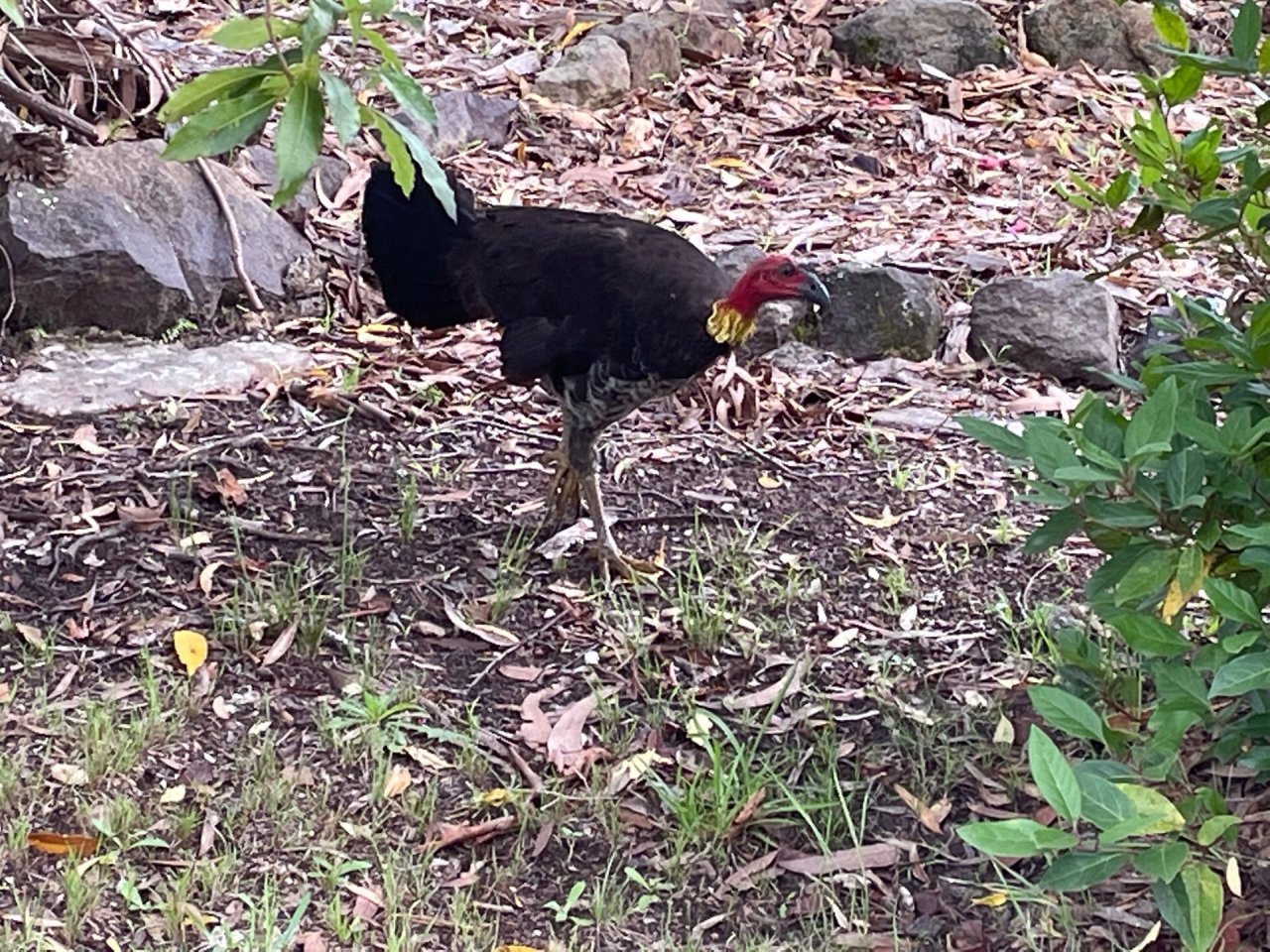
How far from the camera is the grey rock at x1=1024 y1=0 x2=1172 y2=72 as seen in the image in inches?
368

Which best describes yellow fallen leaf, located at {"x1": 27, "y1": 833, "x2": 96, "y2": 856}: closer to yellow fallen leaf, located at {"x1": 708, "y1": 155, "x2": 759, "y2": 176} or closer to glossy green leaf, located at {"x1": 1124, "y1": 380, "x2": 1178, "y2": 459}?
glossy green leaf, located at {"x1": 1124, "y1": 380, "x2": 1178, "y2": 459}

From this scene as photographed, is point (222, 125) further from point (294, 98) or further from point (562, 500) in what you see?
point (562, 500)

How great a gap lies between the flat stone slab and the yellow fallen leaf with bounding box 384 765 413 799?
6.77 ft

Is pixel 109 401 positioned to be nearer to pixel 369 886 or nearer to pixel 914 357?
pixel 369 886

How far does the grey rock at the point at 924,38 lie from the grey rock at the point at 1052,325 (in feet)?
10.9

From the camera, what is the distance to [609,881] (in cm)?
360

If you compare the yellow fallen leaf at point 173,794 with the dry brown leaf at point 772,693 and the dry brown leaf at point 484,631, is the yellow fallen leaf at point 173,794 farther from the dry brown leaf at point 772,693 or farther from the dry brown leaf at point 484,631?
the dry brown leaf at point 772,693

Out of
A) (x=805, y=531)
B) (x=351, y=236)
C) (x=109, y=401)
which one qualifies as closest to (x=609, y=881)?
(x=805, y=531)

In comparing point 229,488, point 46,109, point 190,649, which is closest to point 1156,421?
point 190,649

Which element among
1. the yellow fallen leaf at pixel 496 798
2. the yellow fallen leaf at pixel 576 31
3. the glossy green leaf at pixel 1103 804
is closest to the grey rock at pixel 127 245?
the yellow fallen leaf at pixel 496 798

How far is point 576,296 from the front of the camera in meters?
4.80

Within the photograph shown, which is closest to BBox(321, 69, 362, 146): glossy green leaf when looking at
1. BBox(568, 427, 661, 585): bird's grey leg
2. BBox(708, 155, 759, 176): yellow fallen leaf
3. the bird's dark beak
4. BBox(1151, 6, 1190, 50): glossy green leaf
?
BBox(1151, 6, 1190, 50): glossy green leaf

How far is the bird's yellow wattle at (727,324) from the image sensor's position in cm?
453

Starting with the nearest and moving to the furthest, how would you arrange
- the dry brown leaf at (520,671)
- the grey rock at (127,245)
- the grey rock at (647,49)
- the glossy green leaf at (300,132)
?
the glossy green leaf at (300,132), the dry brown leaf at (520,671), the grey rock at (127,245), the grey rock at (647,49)
